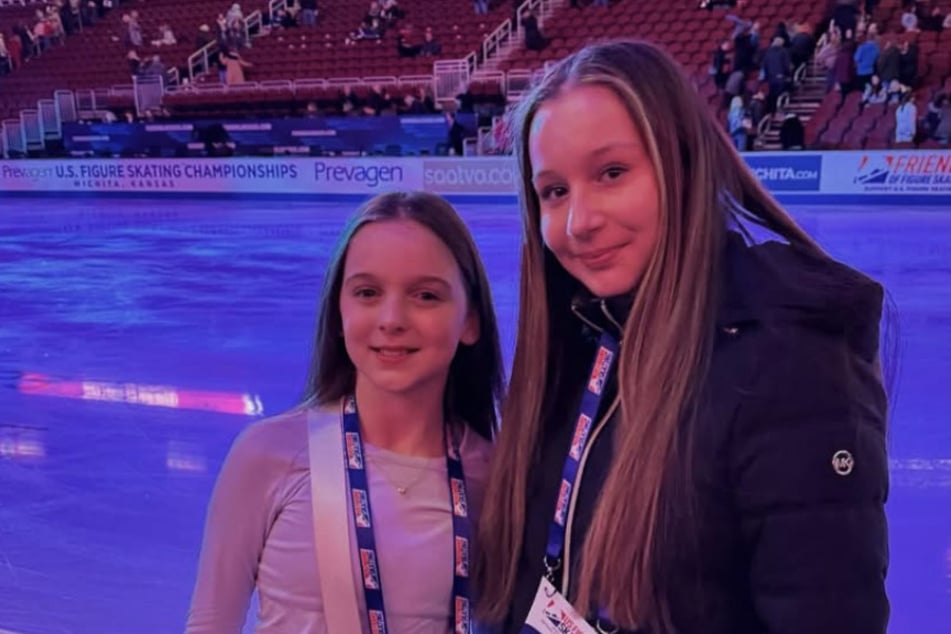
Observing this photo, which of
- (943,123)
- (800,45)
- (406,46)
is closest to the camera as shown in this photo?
(943,123)

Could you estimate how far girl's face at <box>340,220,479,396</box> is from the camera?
1.48 meters

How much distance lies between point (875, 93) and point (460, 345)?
13.1 metres

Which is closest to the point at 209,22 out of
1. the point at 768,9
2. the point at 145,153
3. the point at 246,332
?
the point at 145,153

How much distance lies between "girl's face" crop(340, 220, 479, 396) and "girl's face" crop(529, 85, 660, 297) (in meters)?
0.36

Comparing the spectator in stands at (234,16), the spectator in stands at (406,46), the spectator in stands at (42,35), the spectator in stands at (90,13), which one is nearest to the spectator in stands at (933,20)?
the spectator in stands at (406,46)

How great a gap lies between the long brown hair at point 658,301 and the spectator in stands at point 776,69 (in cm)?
1366

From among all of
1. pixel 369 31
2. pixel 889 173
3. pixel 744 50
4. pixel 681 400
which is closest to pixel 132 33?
pixel 369 31

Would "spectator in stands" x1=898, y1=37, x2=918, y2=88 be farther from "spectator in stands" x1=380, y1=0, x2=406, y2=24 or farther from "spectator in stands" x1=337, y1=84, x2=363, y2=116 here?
"spectator in stands" x1=380, y1=0, x2=406, y2=24

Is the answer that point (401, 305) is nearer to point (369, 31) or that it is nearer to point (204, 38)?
point (369, 31)

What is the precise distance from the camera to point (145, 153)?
1788 centimetres

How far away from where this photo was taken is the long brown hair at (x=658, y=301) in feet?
3.36

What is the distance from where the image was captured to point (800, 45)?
1455cm

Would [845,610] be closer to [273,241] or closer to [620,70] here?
[620,70]

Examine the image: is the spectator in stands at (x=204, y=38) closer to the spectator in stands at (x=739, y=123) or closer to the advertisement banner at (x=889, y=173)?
the spectator in stands at (x=739, y=123)
